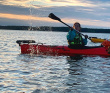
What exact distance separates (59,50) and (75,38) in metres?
1.44

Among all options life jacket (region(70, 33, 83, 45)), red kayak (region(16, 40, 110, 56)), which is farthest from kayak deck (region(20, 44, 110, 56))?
life jacket (region(70, 33, 83, 45))

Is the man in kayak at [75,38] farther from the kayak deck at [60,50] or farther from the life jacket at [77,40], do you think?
the kayak deck at [60,50]

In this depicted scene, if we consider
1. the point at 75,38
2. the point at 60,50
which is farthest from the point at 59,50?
the point at 75,38

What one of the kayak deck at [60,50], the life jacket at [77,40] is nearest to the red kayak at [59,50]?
the kayak deck at [60,50]

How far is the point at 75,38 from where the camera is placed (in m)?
14.6

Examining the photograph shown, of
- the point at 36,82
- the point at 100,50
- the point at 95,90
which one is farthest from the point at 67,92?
the point at 100,50

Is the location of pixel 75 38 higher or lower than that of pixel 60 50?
higher

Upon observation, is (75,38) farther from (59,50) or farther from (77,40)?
(59,50)

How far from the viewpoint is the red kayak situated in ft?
48.0

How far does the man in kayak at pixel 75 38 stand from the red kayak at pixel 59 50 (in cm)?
34

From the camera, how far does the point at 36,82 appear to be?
7.64 m

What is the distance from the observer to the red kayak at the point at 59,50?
48.0 ft

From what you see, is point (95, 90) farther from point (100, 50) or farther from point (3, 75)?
point (100, 50)

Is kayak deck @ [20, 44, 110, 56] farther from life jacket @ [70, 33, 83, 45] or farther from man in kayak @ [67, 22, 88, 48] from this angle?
life jacket @ [70, 33, 83, 45]
